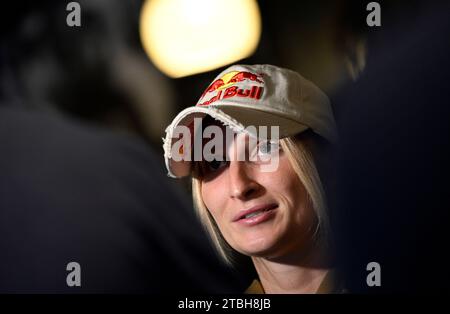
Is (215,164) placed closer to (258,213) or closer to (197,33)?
(258,213)

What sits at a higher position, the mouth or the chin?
the mouth

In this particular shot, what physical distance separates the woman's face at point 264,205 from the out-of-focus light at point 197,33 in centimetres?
17

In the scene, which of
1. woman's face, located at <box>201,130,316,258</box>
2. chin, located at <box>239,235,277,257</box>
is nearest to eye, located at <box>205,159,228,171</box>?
woman's face, located at <box>201,130,316,258</box>

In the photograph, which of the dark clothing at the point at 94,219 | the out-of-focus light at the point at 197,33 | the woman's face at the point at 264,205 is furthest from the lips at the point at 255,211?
the out-of-focus light at the point at 197,33

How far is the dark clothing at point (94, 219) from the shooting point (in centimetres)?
106

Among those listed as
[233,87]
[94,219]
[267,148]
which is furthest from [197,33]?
[94,219]

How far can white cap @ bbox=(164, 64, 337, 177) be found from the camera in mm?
957

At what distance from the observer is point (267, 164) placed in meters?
0.98

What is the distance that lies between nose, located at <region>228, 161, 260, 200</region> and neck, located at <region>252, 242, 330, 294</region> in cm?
12

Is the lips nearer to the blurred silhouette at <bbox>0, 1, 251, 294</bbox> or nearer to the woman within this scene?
the woman
